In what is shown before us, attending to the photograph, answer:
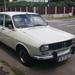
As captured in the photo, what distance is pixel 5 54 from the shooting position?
26.0 ft

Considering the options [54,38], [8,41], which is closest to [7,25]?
[8,41]

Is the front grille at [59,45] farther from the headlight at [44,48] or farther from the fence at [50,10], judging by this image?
the fence at [50,10]

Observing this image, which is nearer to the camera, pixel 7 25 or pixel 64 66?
pixel 64 66

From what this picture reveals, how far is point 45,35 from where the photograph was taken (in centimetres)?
632

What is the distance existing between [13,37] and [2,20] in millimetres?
1433

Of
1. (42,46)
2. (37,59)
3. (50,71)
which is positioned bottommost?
(50,71)

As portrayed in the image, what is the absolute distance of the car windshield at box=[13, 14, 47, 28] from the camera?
725cm

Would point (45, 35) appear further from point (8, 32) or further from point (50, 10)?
point (50, 10)

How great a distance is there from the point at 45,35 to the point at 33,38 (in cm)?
44

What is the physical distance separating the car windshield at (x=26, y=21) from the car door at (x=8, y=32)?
0.75ft

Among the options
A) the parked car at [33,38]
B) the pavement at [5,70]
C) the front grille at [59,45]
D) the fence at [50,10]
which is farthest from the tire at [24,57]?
the fence at [50,10]

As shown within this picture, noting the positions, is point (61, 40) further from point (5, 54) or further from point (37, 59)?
point (5, 54)

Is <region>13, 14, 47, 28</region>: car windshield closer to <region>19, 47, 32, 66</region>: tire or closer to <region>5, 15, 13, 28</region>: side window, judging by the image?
<region>5, 15, 13, 28</region>: side window

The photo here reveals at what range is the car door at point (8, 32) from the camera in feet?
23.6
